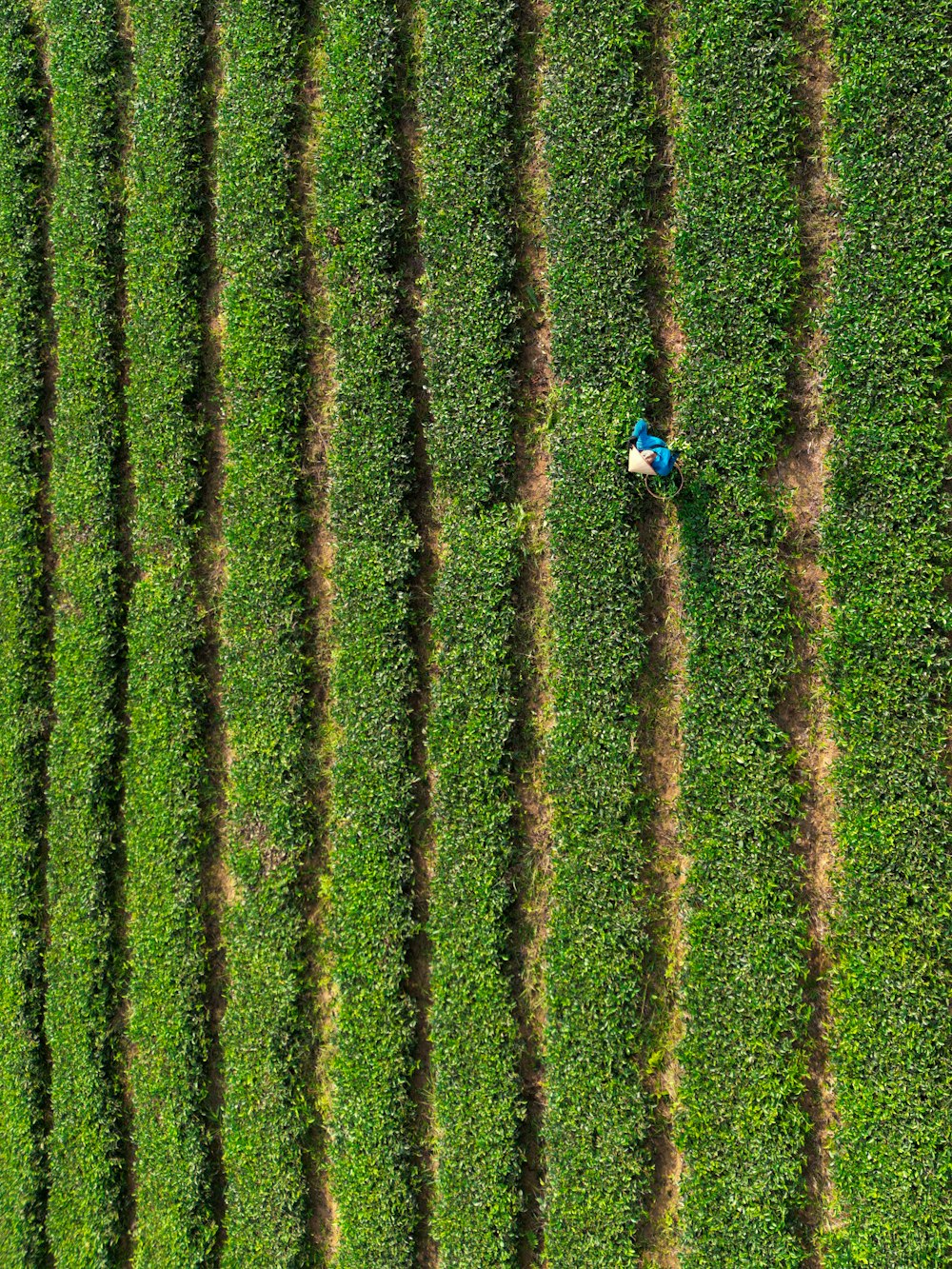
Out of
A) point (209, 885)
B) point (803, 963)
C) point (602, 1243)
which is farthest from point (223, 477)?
point (602, 1243)

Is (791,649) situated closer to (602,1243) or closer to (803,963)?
(803,963)

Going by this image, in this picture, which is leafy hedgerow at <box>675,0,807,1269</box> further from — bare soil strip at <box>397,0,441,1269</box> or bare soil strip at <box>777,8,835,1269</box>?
bare soil strip at <box>397,0,441,1269</box>

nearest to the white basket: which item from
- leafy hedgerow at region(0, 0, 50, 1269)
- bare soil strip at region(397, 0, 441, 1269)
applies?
bare soil strip at region(397, 0, 441, 1269)

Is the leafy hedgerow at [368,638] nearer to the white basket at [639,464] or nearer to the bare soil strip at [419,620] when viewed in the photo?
the bare soil strip at [419,620]

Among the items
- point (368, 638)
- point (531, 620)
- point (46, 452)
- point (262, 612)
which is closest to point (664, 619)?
point (531, 620)

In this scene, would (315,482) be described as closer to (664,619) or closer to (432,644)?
(432,644)

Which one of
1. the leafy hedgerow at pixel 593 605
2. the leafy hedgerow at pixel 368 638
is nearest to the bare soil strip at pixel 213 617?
the leafy hedgerow at pixel 368 638
